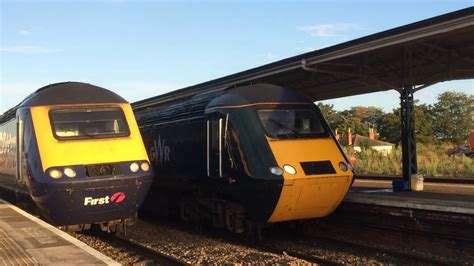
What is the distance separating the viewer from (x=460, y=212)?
9.85m

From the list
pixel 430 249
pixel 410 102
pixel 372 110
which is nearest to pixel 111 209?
pixel 430 249

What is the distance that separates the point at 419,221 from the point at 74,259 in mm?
6670

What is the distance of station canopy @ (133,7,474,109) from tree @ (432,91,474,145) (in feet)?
190

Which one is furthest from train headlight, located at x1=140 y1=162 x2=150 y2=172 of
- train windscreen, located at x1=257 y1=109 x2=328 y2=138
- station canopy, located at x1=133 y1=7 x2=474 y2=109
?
station canopy, located at x1=133 y1=7 x2=474 y2=109

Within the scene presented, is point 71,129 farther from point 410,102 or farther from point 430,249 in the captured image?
point 410,102

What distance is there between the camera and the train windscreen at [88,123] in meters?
10.5

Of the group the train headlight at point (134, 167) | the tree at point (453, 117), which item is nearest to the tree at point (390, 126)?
the tree at point (453, 117)

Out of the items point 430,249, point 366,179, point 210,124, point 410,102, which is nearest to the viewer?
point 430,249

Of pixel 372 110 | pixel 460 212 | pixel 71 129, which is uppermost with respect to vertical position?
pixel 372 110

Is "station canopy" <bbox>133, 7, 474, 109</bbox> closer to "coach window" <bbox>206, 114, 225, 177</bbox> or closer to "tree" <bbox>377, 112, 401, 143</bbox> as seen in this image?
"coach window" <bbox>206, 114, 225, 177</bbox>

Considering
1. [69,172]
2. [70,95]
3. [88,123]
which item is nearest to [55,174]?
[69,172]

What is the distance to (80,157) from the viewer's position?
1016 centimetres

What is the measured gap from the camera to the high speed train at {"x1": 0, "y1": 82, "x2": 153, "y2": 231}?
986cm

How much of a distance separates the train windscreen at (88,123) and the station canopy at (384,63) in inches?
112
